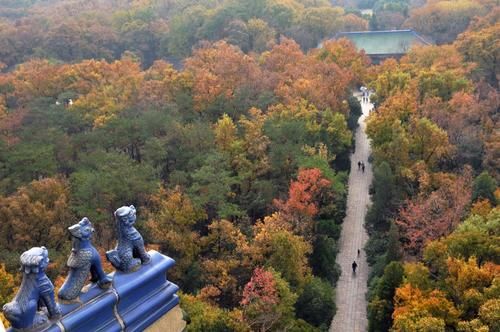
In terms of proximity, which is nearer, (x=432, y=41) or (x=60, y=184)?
(x=60, y=184)

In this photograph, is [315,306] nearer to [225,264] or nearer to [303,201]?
[225,264]

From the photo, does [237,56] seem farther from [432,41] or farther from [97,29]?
[432,41]

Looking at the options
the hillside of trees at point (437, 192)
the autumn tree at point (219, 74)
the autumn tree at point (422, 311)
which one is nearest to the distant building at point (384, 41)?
the hillside of trees at point (437, 192)

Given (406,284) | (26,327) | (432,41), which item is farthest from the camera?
(432,41)

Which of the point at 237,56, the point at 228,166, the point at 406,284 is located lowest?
the point at 406,284

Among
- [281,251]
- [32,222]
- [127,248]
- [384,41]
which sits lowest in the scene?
[281,251]

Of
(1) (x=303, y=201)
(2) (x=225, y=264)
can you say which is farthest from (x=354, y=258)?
(2) (x=225, y=264)

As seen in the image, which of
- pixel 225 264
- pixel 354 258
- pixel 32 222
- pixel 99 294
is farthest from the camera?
pixel 354 258

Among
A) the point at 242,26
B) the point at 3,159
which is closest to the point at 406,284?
the point at 3,159

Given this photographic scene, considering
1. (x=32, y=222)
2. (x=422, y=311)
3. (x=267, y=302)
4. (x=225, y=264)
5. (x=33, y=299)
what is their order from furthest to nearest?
(x=32, y=222) < (x=225, y=264) < (x=267, y=302) < (x=422, y=311) < (x=33, y=299)
